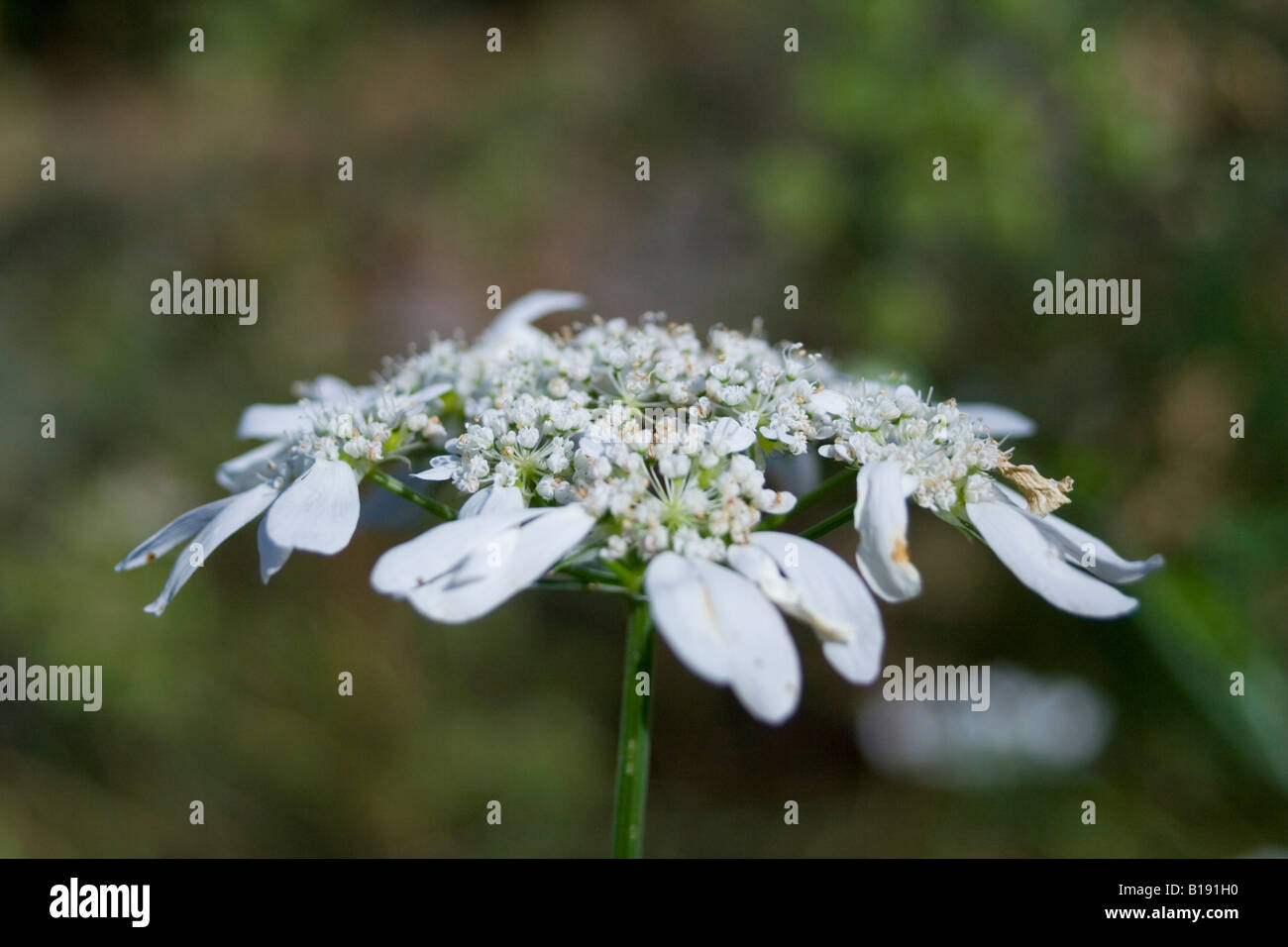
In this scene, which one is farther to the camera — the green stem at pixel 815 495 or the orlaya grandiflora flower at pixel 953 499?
the green stem at pixel 815 495

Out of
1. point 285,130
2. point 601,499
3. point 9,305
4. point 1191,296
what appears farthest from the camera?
point 285,130

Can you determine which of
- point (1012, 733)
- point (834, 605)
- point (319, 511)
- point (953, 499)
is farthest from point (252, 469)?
point (1012, 733)

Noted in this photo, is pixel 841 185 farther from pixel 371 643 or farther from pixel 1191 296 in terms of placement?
pixel 371 643

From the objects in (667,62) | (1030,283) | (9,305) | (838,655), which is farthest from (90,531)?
(667,62)

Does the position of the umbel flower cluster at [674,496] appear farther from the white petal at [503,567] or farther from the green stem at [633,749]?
the green stem at [633,749]

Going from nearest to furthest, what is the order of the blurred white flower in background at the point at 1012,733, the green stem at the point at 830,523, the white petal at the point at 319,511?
the white petal at the point at 319,511
the green stem at the point at 830,523
the blurred white flower in background at the point at 1012,733

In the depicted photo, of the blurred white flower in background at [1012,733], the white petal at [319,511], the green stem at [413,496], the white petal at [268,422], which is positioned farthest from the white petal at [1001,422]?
the blurred white flower in background at [1012,733]

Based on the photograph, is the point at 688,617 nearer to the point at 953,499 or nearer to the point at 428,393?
the point at 953,499

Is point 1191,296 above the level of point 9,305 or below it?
below
